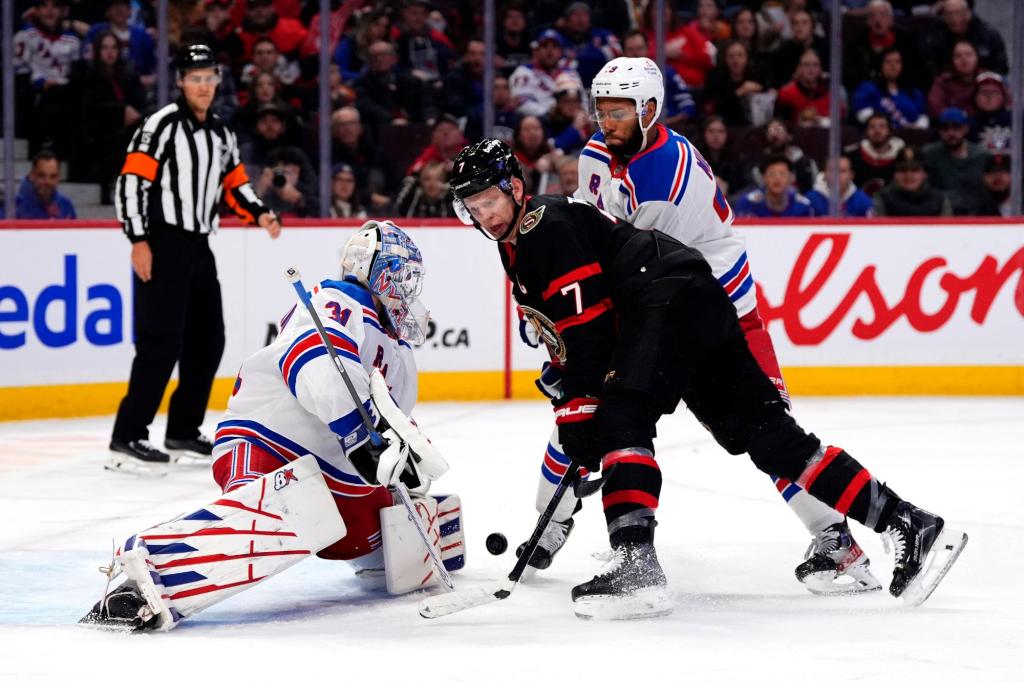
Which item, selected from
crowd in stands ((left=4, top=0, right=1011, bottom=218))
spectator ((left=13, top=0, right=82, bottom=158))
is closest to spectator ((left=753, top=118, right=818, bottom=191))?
crowd in stands ((left=4, top=0, right=1011, bottom=218))

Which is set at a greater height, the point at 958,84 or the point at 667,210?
the point at 958,84

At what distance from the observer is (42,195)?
669 centimetres

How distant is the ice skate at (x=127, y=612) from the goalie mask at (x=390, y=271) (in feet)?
2.57

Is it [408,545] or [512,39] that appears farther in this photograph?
[512,39]

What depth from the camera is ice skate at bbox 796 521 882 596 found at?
3.31m

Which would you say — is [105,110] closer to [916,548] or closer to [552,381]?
[552,381]

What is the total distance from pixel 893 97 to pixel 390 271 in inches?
207

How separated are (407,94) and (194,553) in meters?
4.94

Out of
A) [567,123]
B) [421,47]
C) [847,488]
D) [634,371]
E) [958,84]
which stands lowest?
[847,488]

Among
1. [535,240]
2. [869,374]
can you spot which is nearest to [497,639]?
[535,240]

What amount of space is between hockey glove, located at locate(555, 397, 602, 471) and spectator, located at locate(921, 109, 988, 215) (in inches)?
195

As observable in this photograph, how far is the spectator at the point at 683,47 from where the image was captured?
750 cm

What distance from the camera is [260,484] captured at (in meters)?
3.05

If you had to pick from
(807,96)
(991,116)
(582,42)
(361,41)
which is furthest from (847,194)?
(361,41)
